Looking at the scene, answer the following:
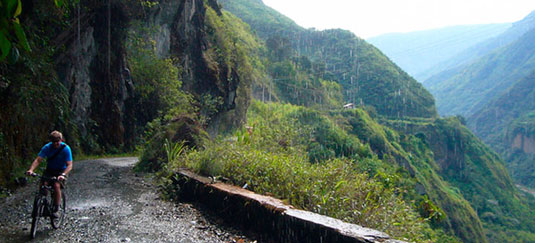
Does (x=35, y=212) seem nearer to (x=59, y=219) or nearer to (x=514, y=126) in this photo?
(x=59, y=219)

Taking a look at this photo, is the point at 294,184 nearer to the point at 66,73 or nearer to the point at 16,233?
the point at 16,233

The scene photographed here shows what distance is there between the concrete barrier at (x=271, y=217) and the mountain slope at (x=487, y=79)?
5988 inches

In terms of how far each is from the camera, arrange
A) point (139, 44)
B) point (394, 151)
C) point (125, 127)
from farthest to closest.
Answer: point (394, 151) < point (139, 44) < point (125, 127)

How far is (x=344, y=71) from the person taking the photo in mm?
91812

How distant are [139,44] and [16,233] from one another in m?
14.7

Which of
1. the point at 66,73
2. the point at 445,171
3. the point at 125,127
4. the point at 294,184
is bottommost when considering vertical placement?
the point at 445,171

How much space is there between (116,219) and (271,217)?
2.55 meters

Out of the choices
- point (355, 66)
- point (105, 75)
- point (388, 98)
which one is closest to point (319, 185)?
point (105, 75)

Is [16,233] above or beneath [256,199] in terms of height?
beneath

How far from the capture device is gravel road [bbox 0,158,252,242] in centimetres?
530

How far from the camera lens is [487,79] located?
157625 millimetres

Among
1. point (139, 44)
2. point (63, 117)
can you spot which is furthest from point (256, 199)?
point (139, 44)

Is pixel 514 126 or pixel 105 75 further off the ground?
pixel 105 75

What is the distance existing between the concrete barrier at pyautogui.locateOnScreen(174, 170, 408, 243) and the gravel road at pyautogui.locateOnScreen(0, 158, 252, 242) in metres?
0.25
